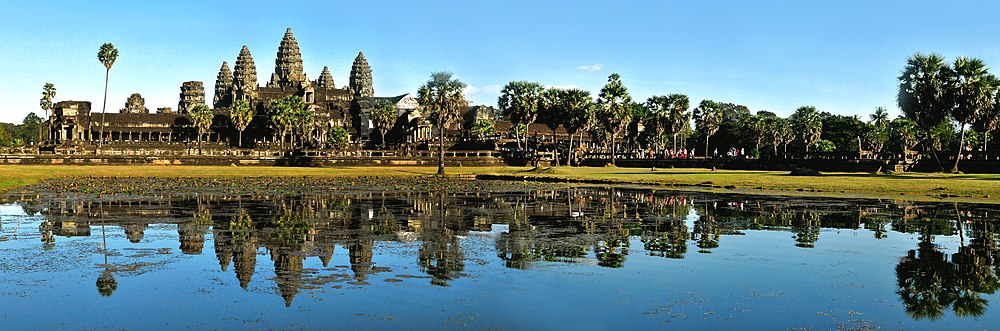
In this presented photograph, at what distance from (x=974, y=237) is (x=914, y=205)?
39.8ft

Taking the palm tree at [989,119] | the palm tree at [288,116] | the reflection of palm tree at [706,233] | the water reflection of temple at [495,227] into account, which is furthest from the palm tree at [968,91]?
the palm tree at [288,116]

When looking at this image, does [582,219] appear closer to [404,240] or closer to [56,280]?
[404,240]

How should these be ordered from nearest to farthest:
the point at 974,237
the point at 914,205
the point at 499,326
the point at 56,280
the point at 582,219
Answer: the point at 499,326 < the point at 56,280 < the point at 974,237 < the point at 582,219 < the point at 914,205

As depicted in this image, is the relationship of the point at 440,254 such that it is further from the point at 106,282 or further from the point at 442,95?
the point at 442,95

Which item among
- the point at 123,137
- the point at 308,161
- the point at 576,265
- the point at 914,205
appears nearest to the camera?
the point at 576,265

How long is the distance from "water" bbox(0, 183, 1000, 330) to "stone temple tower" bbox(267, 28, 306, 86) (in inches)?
6760

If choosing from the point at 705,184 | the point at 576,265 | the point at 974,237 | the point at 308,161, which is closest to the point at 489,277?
the point at 576,265

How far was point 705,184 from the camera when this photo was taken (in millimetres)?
46844

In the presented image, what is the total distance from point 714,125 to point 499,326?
113 m

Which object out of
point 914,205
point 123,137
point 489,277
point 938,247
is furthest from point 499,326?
point 123,137

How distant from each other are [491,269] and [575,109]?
291 ft

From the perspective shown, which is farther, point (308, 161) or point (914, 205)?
point (308, 161)

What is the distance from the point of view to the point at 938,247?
17.7m

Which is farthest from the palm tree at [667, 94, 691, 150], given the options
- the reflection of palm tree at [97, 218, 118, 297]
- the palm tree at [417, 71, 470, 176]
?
the reflection of palm tree at [97, 218, 118, 297]
